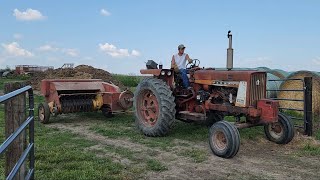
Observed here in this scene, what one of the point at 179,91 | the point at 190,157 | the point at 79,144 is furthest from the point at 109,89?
the point at 190,157

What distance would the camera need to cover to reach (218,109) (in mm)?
7535

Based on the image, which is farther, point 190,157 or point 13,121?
point 190,157

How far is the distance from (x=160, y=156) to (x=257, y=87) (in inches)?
84.2

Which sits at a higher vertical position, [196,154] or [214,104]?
[214,104]

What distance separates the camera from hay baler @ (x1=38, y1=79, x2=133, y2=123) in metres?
10.0

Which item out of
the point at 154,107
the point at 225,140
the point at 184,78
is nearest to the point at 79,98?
the point at 154,107

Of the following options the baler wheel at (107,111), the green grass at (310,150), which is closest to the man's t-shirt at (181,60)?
the baler wheel at (107,111)

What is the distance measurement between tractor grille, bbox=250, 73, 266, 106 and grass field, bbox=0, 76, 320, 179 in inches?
36.9

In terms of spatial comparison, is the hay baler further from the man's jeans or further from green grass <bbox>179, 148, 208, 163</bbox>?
green grass <bbox>179, 148, 208, 163</bbox>

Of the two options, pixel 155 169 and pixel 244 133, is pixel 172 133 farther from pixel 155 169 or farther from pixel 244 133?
pixel 155 169

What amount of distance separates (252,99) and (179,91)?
6.35 feet

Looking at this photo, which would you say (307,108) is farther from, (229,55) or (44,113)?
(44,113)

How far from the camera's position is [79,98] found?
1053 centimetres

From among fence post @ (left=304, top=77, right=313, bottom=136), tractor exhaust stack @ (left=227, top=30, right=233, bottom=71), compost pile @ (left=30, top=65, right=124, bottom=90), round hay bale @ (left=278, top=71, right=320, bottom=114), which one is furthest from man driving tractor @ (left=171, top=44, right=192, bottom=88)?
compost pile @ (left=30, top=65, right=124, bottom=90)
